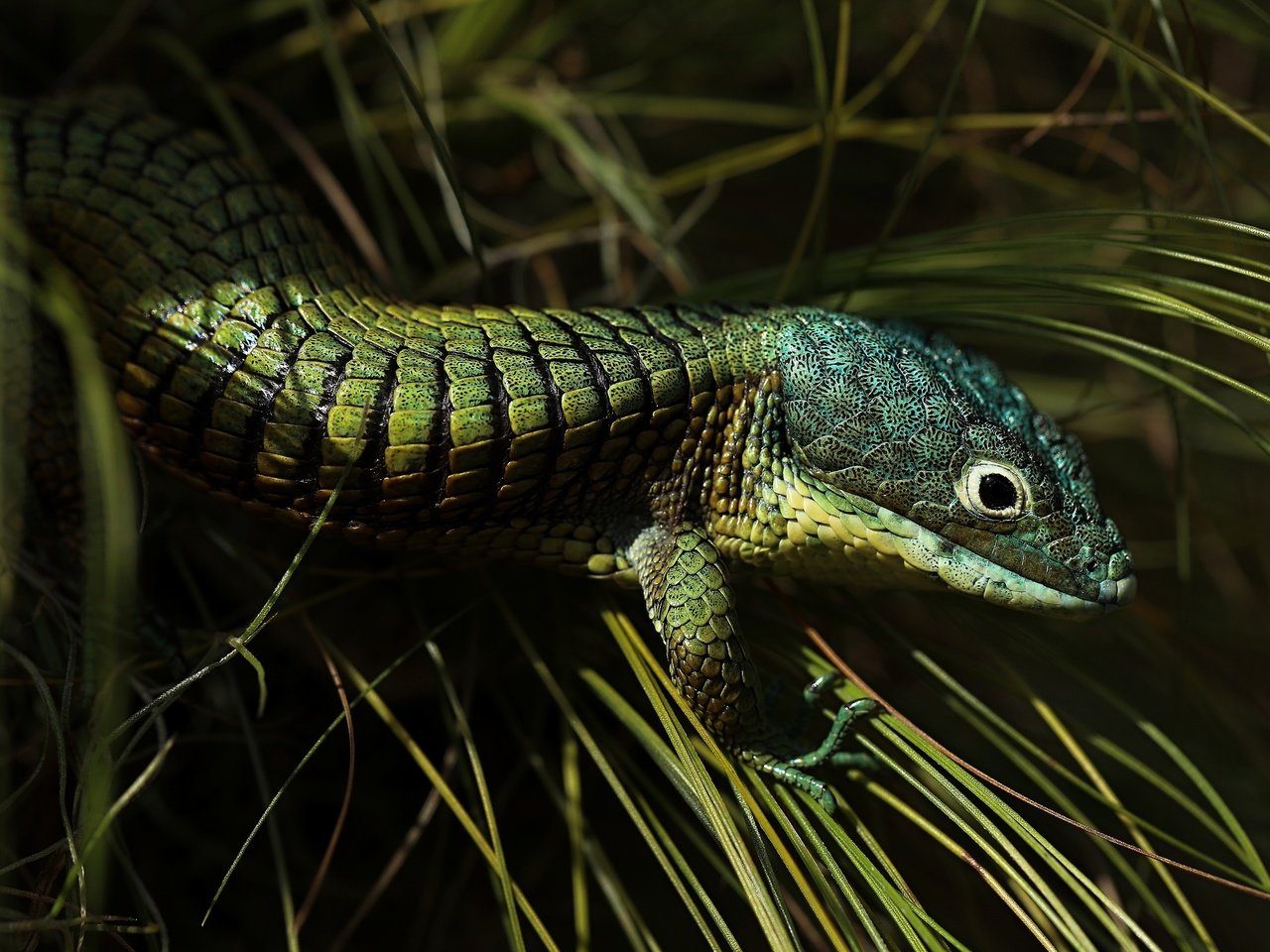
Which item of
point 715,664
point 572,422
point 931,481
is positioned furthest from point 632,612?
point 931,481

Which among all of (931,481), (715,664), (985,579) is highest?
(931,481)

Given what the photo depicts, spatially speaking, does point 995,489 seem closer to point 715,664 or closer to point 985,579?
point 985,579

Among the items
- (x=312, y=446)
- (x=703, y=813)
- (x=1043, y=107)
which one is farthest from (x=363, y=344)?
(x=1043, y=107)

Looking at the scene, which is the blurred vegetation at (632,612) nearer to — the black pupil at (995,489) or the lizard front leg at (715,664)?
the lizard front leg at (715,664)

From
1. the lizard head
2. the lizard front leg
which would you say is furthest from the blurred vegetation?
the lizard head

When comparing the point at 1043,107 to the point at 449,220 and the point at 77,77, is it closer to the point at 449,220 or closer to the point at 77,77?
the point at 449,220

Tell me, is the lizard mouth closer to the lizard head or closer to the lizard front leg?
the lizard head
